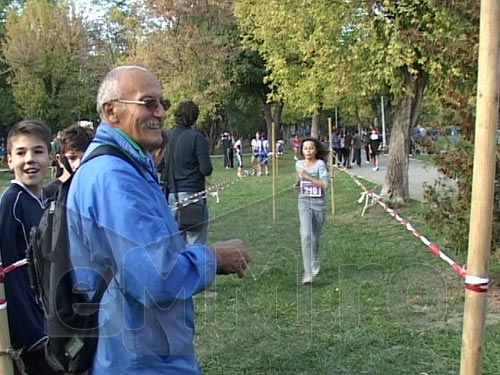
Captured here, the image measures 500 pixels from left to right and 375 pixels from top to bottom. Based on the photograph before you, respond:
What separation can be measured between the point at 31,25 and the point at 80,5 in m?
4.27

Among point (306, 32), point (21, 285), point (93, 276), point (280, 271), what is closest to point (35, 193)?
point (21, 285)

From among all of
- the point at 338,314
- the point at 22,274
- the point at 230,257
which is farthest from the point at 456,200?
the point at 230,257

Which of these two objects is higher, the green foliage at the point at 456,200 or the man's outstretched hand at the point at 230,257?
the man's outstretched hand at the point at 230,257

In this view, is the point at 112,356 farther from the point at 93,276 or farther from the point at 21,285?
the point at 21,285

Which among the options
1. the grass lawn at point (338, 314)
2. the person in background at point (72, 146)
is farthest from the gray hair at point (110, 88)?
the grass lawn at point (338, 314)

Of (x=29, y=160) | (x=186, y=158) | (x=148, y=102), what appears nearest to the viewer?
(x=148, y=102)

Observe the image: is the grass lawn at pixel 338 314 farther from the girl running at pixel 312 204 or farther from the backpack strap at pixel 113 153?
the backpack strap at pixel 113 153

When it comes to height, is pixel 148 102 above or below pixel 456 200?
above

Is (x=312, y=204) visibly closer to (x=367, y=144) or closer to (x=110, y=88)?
(x=110, y=88)

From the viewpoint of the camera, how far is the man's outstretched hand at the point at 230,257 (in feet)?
7.63

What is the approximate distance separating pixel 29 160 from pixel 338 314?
382cm

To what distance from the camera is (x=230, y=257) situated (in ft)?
7.70

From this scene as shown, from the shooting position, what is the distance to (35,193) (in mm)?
3525

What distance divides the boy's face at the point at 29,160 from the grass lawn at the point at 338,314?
205 cm
